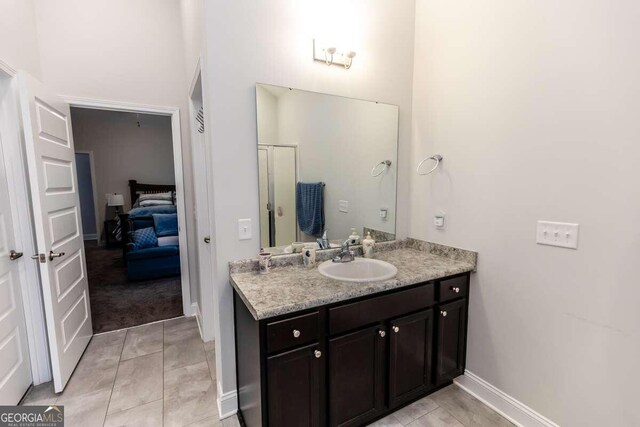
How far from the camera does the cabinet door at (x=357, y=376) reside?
145 centimetres

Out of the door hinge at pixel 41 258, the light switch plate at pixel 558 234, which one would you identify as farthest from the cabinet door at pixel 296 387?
the door hinge at pixel 41 258

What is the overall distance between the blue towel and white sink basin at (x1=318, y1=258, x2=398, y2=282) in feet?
0.88

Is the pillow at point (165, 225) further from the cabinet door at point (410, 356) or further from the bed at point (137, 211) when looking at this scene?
the cabinet door at point (410, 356)

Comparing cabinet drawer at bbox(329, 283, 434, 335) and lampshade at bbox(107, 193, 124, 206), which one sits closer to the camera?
cabinet drawer at bbox(329, 283, 434, 335)

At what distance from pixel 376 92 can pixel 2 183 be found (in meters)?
2.44

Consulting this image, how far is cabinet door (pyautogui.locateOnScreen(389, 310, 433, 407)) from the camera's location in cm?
164

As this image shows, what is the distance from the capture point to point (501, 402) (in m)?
1.79

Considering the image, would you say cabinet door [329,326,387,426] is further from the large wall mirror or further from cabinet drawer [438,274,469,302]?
the large wall mirror

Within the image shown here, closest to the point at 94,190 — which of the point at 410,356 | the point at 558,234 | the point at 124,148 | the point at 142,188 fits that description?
A: the point at 142,188

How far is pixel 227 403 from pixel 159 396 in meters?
0.51

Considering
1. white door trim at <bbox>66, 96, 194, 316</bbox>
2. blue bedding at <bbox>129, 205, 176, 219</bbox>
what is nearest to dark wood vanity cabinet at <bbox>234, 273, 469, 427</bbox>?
white door trim at <bbox>66, 96, 194, 316</bbox>

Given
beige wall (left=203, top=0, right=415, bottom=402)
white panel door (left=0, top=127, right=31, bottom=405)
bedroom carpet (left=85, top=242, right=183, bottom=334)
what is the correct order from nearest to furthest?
beige wall (left=203, top=0, right=415, bottom=402)
white panel door (left=0, top=127, right=31, bottom=405)
bedroom carpet (left=85, top=242, right=183, bottom=334)

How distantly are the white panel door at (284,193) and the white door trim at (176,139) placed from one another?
1.41 meters

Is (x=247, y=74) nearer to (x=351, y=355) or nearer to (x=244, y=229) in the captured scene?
(x=244, y=229)
